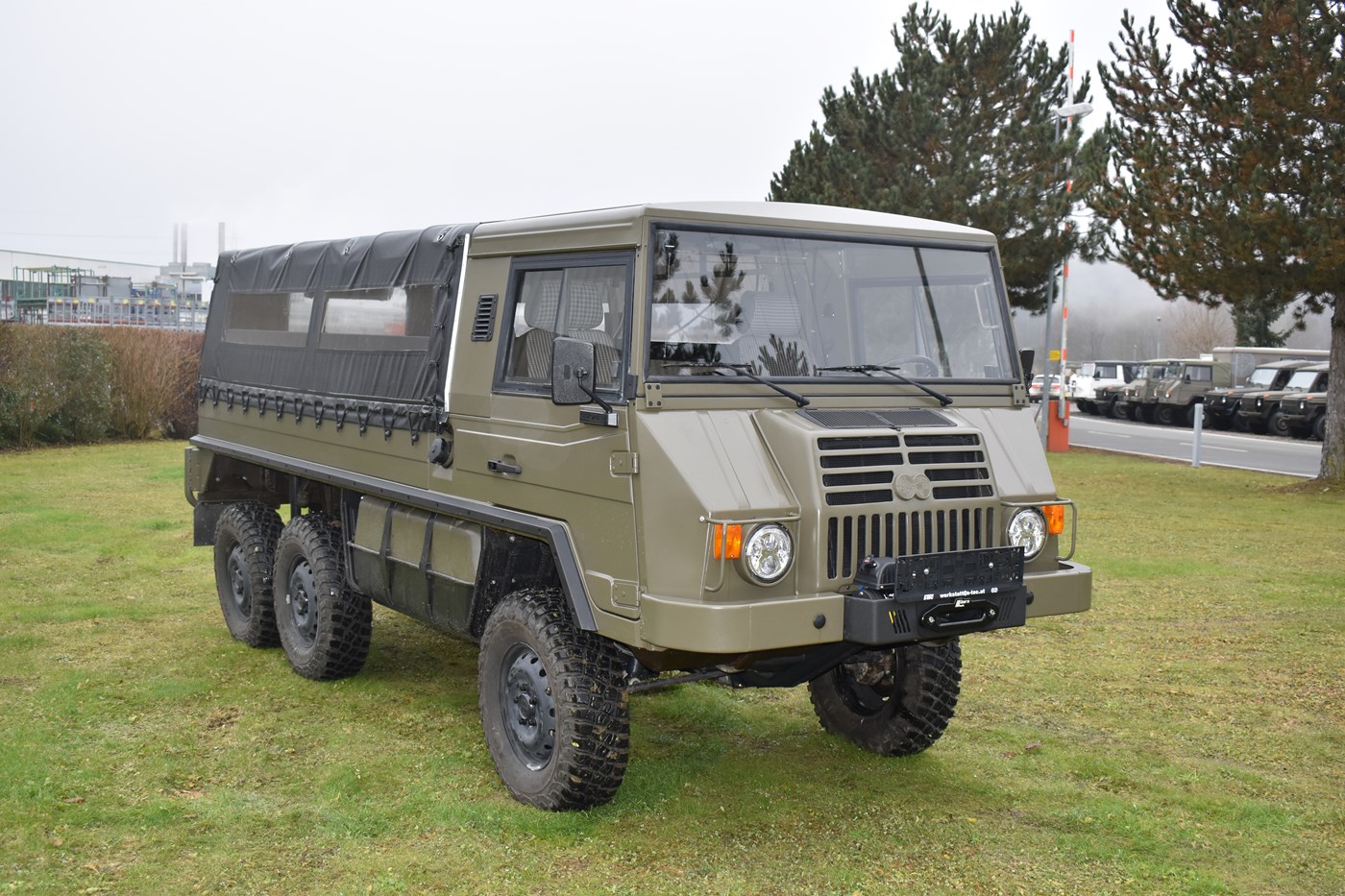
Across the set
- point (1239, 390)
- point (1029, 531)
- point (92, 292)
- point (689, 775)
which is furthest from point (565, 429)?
point (92, 292)

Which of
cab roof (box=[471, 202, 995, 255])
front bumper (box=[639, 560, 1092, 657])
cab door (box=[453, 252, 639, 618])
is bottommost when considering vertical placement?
front bumper (box=[639, 560, 1092, 657])

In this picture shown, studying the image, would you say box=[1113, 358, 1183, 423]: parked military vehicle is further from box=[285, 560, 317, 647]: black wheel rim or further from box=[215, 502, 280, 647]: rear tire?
box=[285, 560, 317, 647]: black wheel rim

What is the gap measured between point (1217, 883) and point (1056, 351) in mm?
23634

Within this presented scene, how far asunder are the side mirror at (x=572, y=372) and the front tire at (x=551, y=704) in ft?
3.22

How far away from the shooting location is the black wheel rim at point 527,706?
18.4 ft

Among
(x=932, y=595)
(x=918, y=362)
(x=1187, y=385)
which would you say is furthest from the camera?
(x=1187, y=385)

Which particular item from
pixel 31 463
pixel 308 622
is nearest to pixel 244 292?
pixel 308 622

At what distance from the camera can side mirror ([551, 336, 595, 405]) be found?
5094 mm

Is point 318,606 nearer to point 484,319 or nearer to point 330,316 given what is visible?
point 330,316

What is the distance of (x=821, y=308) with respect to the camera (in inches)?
223

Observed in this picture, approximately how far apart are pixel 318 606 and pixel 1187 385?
33.9 m

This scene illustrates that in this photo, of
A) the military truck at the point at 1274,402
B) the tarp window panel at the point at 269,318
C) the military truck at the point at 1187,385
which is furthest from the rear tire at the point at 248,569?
the military truck at the point at 1187,385

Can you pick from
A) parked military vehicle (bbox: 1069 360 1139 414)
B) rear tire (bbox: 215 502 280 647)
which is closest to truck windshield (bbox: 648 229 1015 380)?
rear tire (bbox: 215 502 280 647)

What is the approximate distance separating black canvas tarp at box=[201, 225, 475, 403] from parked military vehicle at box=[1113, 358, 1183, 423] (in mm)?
32706
